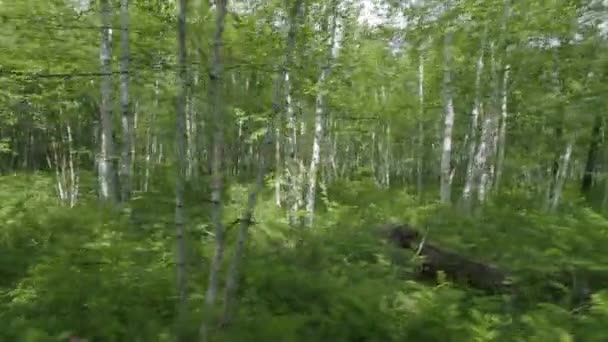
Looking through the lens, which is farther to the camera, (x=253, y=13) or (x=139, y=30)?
(x=253, y=13)

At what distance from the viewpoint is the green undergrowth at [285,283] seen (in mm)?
4430

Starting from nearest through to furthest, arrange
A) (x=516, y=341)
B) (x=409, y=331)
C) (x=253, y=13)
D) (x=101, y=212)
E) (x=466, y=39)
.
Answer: (x=516, y=341), (x=409, y=331), (x=101, y=212), (x=253, y=13), (x=466, y=39)

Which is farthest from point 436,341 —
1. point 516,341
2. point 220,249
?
point 220,249

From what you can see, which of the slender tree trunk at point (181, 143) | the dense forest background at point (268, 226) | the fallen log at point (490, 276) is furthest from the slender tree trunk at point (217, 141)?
the fallen log at point (490, 276)

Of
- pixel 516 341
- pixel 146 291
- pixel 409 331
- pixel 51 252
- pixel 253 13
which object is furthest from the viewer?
pixel 253 13

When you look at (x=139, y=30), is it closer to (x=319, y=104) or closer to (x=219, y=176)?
(x=219, y=176)

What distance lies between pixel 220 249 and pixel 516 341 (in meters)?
2.68

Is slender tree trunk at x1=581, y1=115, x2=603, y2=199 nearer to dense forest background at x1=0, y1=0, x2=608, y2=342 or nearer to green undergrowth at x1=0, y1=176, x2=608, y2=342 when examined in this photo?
dense forest background at x1=0, y1=0, x2=608, y2=342

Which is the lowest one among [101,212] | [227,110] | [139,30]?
[101,212]

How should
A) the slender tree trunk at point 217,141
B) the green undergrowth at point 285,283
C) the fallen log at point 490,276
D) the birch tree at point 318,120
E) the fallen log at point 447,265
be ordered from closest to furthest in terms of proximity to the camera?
1. the slender tree trunk at point 217,141
2. the green undergrowth at point 285,283
3. the fallen log at point 490,276
4. the fallen log at point 447,265
5. the birch tree at point 318,120

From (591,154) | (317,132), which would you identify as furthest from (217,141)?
(591,154)

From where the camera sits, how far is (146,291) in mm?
5172

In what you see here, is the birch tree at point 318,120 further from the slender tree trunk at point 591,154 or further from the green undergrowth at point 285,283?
the slender tree trunk at point 591,154

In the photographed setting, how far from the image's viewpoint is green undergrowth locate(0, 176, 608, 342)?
4.43m
